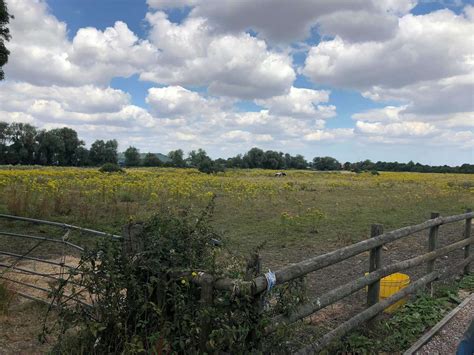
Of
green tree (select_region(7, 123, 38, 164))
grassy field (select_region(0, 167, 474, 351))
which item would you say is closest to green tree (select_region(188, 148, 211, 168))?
green tree (select_region(7, 123, 38, 164))

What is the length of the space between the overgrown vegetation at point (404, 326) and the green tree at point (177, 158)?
101 meters

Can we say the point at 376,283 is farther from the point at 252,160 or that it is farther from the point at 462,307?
the point at 252,160

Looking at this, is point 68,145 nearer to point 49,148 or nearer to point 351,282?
point 49,148

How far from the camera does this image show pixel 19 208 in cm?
1302

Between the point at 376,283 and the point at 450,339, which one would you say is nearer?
the point at 450,339

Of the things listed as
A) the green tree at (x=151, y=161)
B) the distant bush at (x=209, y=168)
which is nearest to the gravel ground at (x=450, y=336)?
the distant bush at (x=209, y=168)

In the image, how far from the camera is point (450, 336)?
495 cm

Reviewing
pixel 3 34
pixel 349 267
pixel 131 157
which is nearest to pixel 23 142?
pixel 131 157

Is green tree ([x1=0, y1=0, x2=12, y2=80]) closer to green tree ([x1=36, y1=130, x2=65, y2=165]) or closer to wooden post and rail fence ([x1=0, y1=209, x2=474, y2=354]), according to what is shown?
wooden post and rail fence ([x1=0, y1=209, x2=474, y2=354])

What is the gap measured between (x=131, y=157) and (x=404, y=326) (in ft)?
389

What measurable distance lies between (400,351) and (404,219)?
1309 cm

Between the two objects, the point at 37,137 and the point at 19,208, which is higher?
the point at 37,137

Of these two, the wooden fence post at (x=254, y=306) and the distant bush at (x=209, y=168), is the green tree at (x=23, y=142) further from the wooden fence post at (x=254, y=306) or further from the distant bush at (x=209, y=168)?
the wooden fence post at (x=254, y=306)

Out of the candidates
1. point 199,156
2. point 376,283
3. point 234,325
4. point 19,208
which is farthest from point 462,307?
point 199,156
